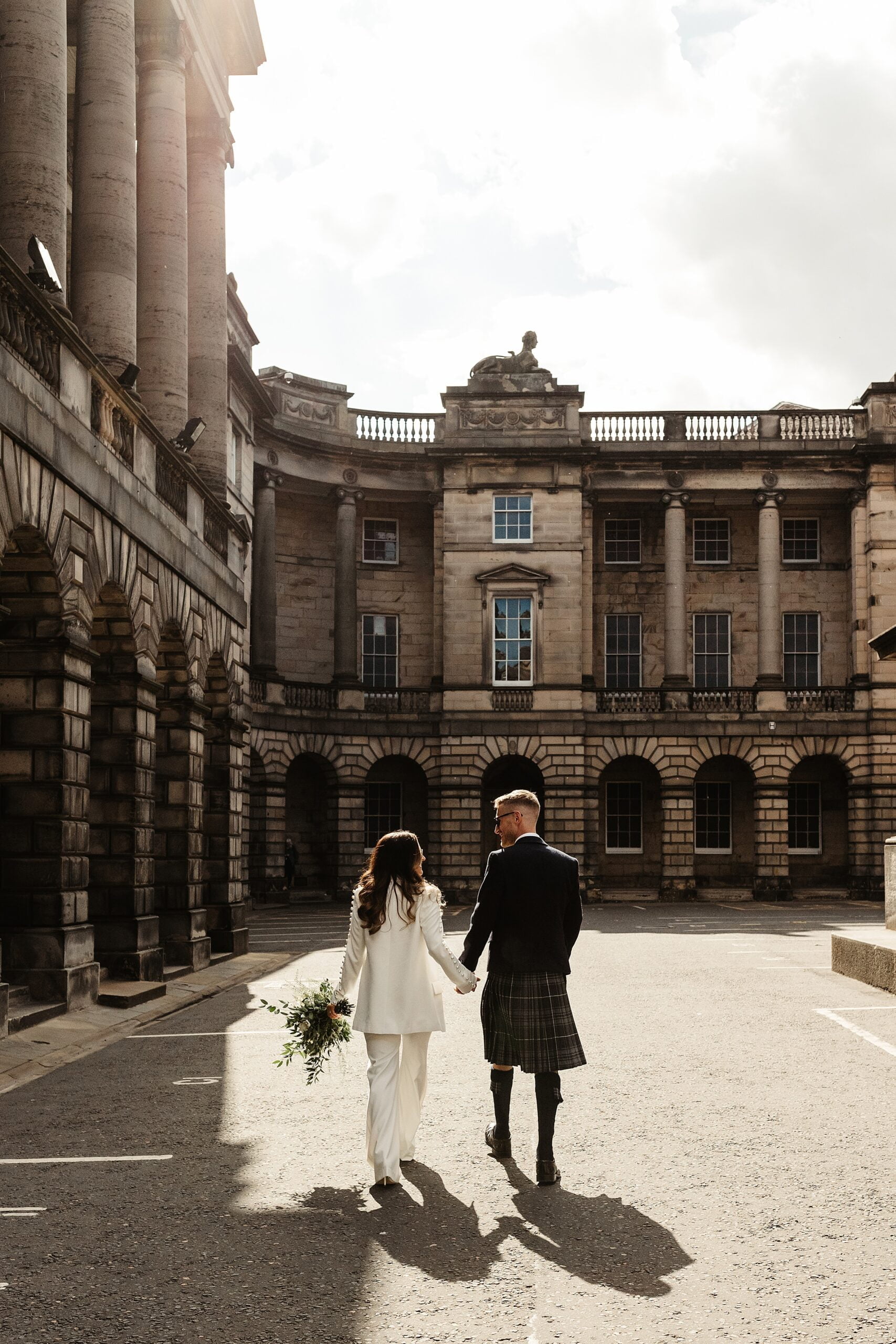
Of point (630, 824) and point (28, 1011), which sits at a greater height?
point (630, 824)

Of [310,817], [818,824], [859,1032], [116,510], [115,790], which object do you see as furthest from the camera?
[818,824]

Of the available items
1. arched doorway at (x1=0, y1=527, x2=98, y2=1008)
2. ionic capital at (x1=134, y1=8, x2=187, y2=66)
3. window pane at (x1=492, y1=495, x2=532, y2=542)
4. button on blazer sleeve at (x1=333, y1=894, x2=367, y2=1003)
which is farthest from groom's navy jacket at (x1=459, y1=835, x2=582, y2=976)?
window pane at (x1=492, y1=495, x2=532, y2=542)

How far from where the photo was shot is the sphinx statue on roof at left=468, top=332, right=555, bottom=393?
44.2 meters

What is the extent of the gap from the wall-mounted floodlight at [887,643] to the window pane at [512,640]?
26310 millimetres

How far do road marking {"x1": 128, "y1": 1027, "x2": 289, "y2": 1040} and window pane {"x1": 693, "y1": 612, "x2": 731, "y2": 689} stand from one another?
34.4 meters

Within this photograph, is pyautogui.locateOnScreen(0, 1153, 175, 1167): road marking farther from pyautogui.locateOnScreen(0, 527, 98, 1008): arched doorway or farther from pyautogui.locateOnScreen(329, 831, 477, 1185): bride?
pyautogui.locateOnScreen(0, 527, 98, 1008): arched doorway

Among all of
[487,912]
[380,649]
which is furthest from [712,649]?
[487,912]

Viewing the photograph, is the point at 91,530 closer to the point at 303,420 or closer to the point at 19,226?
the point at 19,226

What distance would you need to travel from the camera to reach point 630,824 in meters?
45.6

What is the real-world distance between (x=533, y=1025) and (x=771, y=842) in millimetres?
37453

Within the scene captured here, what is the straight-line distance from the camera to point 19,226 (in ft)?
46.9

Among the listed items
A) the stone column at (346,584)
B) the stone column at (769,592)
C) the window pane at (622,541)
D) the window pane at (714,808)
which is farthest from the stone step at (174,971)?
the window pane at (622,541)

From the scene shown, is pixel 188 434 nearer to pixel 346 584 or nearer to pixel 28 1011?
pixel 28 1011

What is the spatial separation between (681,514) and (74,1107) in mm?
37222
